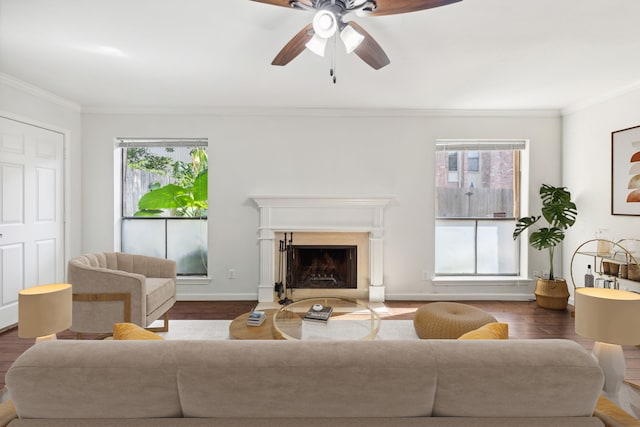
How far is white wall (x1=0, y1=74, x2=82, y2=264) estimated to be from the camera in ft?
11.2

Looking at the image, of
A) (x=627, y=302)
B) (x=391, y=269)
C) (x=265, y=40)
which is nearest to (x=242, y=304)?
(x=391, y=269)

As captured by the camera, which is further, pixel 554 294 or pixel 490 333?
pixel 554 294

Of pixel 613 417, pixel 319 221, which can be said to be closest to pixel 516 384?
pixel 613 417

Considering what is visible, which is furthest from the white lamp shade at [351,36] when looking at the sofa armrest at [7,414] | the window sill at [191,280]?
the window sill at [191,280]

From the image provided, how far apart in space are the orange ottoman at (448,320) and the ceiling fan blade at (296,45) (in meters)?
2.31

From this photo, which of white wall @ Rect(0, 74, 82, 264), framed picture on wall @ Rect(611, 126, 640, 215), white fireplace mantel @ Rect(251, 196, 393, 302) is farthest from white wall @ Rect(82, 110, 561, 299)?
framed picture on wall @ Rect(611, 126, 640, 215)

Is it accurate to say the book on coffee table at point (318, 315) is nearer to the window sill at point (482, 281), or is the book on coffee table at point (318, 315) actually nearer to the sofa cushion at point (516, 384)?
the sofa cushion at point (516, 384)

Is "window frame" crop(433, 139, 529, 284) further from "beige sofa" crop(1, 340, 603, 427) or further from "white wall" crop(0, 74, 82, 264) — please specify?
"white wall" crop(0, 74, 82, 264)

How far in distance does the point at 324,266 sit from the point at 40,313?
3274 mm

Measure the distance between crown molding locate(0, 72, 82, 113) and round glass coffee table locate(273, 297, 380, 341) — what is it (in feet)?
11.1

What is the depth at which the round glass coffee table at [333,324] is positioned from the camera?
2.52 meters

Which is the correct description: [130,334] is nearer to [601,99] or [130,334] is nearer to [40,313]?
[40,313]

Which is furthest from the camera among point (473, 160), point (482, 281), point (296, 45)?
point (473, 160)

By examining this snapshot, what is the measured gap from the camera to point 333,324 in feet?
9.05
